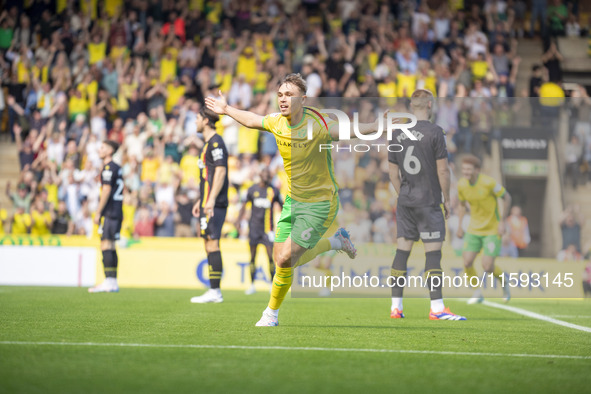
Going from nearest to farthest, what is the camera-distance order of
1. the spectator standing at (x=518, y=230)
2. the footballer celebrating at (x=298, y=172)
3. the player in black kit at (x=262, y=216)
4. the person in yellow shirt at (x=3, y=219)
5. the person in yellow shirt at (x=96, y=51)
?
the footballer celebrating at (x=298, y=172) < the spectator standing at (x=518, y=230) < the player in black kit at (x=262, y=216) < the person in yellow shirt at (x=3, y=219) < the person in yellow shirt at (x=96, y=51)

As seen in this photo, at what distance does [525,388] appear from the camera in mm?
4895

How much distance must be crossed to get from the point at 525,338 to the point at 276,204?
7.69m

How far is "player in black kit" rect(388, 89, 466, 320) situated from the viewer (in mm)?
9242

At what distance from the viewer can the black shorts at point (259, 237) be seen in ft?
48.3

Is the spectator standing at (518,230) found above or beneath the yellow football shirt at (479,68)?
beneath

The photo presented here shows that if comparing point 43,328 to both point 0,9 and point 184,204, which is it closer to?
point 184,204

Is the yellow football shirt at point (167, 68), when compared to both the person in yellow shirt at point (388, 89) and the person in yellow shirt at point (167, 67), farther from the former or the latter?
the person in yellow shirt at point (388, 89)

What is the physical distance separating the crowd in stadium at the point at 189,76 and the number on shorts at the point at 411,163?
27.9 feet

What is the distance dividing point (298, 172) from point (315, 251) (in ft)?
2.60

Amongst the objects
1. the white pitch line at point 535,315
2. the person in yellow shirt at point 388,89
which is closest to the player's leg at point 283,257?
the white pitch line at point 535,315

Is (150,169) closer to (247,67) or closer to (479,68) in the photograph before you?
(247,67)

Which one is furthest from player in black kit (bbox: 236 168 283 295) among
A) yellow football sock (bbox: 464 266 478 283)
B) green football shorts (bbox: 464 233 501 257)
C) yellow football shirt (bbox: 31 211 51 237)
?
yellow football shirt (bbox: 31 211 51 237)

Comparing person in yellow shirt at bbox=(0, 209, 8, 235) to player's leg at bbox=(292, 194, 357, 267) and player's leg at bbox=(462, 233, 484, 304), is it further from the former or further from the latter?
player's leg at bbox=(292, 194, 357, 267)

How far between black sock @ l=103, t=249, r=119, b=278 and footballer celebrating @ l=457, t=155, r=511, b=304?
5236 millimetres
